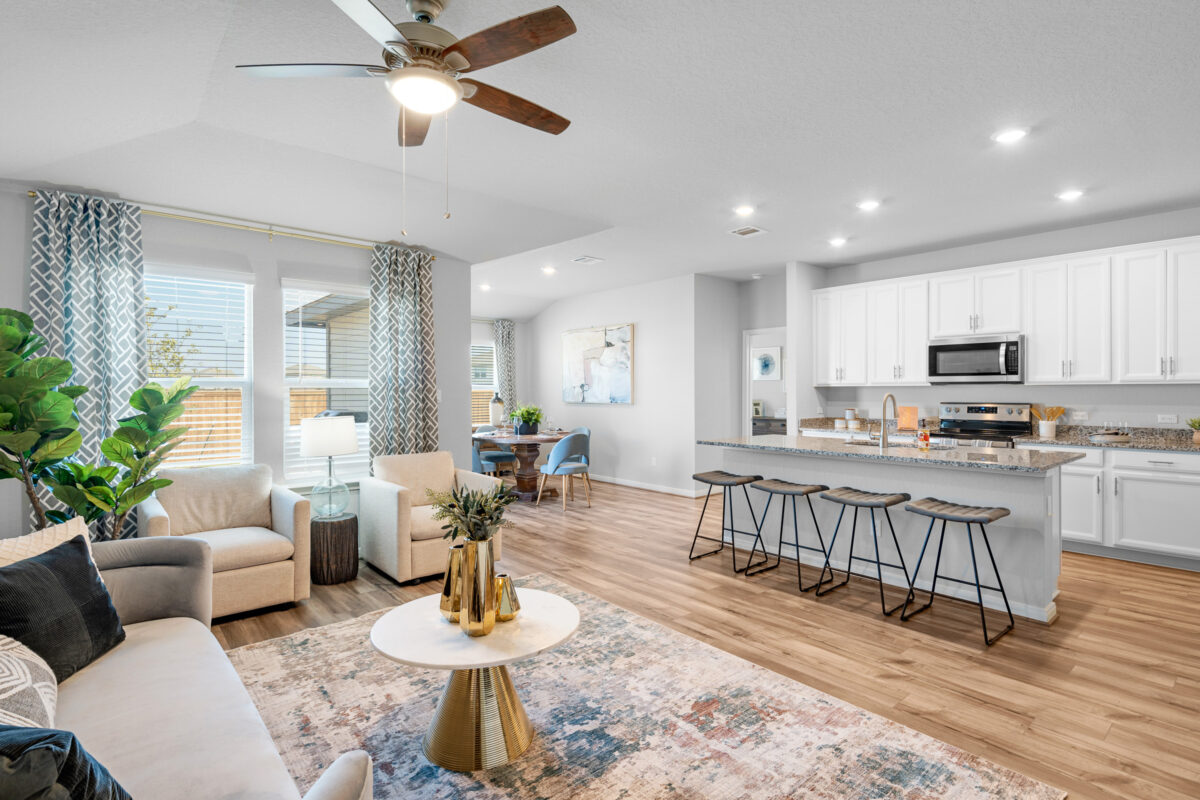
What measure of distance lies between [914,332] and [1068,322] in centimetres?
117

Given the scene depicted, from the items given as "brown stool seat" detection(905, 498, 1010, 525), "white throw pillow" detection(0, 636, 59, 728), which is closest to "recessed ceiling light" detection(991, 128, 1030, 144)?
"brown stool seat" detection(905, 498, 1010, 525)

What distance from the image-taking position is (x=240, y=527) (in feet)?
12.3

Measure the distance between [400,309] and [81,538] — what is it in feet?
10.0

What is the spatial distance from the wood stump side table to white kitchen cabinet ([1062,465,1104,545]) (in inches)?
208

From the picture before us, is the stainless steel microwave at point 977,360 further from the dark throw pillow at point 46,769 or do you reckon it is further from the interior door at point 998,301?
the dark throw pillow at point 46,769

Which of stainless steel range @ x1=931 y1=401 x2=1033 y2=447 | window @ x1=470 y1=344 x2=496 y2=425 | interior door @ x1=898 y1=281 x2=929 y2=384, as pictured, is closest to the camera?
stainless steel range @ x1=931 y1=401 x2=1033 y2=447

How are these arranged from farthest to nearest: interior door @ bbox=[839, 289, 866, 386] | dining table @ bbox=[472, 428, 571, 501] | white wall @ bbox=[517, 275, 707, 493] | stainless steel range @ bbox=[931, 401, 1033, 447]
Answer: white wall @ bbox=[517, 275, 707, 493] → dining table @ bbox=[472, 428, 571, 501] → interior door @ bbox=[839, 289, 866, 386] → stainless steel range @ bbox=[931, 401, 1033, 447]

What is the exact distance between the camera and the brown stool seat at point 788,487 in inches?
151

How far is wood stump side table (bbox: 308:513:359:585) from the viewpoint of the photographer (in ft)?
13.0

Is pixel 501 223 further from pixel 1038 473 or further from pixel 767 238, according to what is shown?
pixel 1038 473

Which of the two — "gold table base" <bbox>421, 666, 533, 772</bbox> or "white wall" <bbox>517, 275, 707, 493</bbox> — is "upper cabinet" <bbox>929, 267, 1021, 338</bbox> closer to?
"white wall" <bbox>517, 275, 707, 493</bbox>

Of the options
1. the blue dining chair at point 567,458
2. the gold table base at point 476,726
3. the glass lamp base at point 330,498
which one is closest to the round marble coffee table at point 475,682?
the gold table base at point 476,726

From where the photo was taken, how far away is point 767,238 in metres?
5.32

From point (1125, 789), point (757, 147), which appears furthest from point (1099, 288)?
point (1125, 789)
